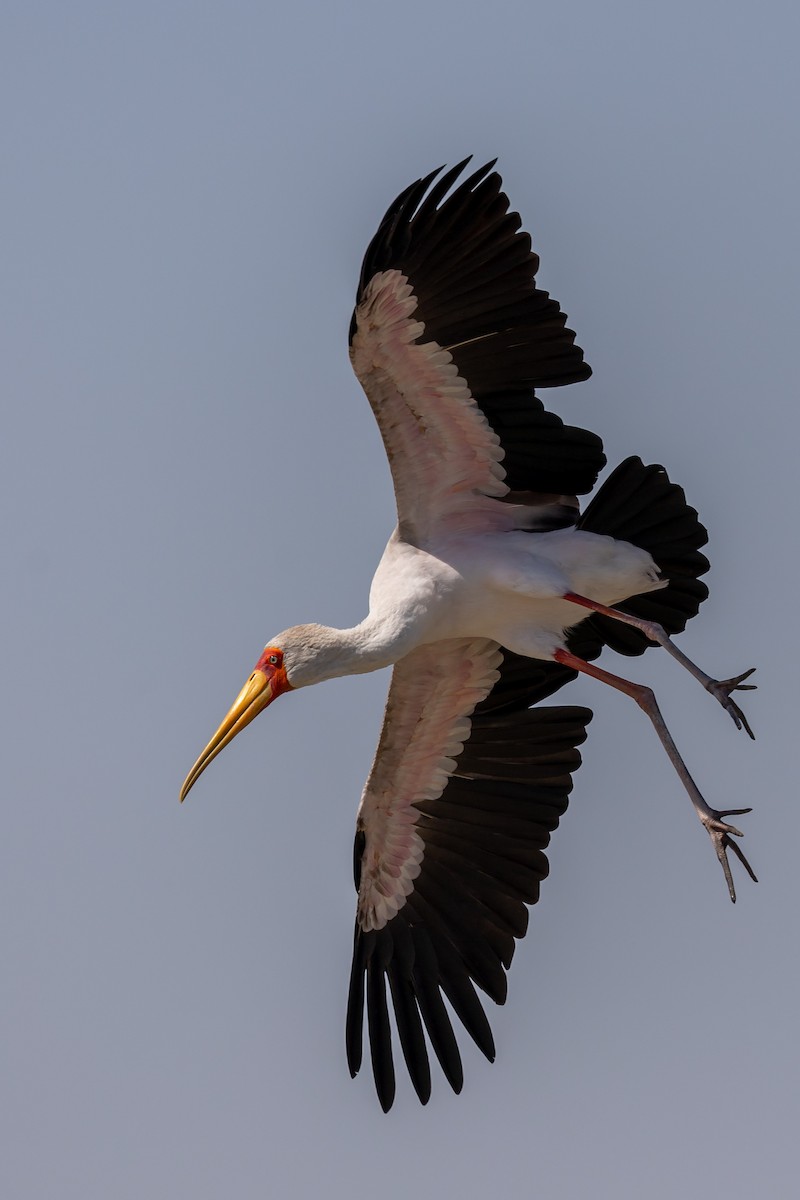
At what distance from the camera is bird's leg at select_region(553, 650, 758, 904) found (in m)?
11.0

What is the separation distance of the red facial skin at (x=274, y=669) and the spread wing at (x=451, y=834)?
3.02ft

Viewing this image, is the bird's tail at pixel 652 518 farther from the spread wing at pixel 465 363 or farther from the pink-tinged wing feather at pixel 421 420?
the pink-tinged wing feather at pixel 421 420

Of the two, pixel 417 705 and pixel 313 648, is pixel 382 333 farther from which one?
pixel 417 705

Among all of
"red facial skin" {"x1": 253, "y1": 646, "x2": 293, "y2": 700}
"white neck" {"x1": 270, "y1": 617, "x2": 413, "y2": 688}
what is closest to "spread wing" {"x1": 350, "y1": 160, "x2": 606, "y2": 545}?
"white neck" {"x1": 270, "y1": 617, "x2": 413, "y2": 688}

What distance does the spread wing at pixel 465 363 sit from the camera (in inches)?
417

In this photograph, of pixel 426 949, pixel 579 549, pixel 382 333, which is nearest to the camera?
pixel 382 333

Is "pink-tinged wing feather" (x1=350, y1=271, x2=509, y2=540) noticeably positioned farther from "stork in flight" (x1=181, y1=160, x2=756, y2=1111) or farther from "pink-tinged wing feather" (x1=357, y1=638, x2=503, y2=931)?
"pink-tinged wing feather" (x1=357, y1=638, x2=503, y2=931)

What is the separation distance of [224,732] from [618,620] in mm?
2214

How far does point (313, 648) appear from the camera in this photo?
37.3ft

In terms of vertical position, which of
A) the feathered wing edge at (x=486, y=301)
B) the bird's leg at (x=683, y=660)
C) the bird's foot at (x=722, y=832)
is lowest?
the bird's foot at (x=722, y=832)

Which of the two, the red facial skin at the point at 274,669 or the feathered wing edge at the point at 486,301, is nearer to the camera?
the feathered wing edge at the point at 486,301

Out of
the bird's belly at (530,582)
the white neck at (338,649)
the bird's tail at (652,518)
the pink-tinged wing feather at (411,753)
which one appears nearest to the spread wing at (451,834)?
the pink-tinged wing feather at (411,753)

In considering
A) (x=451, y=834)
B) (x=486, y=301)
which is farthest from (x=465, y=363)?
(x=451, y=834)

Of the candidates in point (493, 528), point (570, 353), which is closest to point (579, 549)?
point (493, 528)
